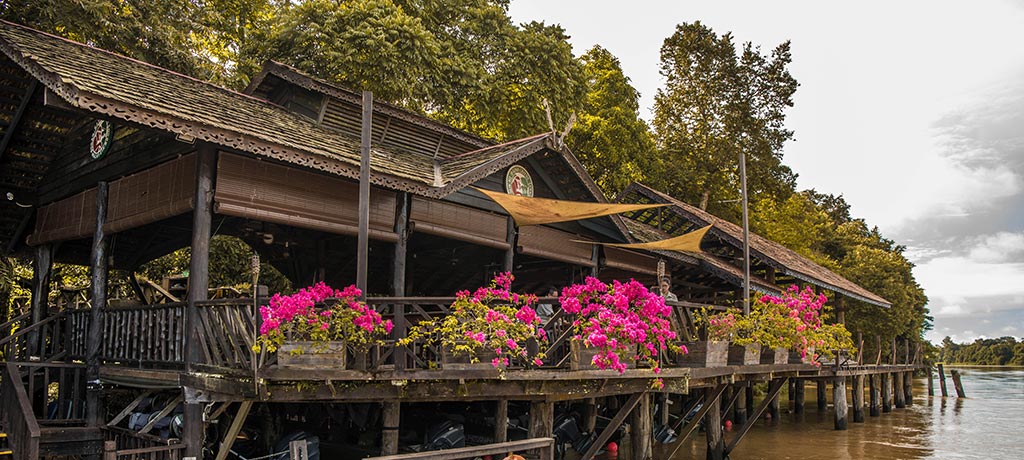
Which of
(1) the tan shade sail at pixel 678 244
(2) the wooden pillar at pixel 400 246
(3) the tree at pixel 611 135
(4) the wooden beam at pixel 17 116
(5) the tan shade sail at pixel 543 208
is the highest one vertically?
(3) the tree at pixel 611 135

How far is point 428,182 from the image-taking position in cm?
1078

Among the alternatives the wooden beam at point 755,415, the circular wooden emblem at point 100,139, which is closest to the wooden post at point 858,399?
the wooden beam at point 755,415

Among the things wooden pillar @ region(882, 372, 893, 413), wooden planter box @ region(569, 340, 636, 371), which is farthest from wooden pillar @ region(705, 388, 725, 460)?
wooden pillar @ region(882, 372, 893, 413)

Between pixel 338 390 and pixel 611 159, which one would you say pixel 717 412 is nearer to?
pixel 338 390

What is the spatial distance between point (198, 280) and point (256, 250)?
5.98m

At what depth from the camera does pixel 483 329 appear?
904 centimetres

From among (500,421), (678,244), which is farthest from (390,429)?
(678,244)

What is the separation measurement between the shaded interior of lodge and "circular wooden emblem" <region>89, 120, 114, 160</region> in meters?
0.04

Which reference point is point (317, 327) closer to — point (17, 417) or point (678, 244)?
point (17, 417)

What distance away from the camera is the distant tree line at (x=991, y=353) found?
4250 inches

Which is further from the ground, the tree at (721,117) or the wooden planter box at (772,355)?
the tree at (721,117)

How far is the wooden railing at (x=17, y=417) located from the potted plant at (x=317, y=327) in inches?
119

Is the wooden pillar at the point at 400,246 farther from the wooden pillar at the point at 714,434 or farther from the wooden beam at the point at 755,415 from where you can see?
the wooden beam at the point at 755,415

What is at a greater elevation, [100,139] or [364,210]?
[100,139]
